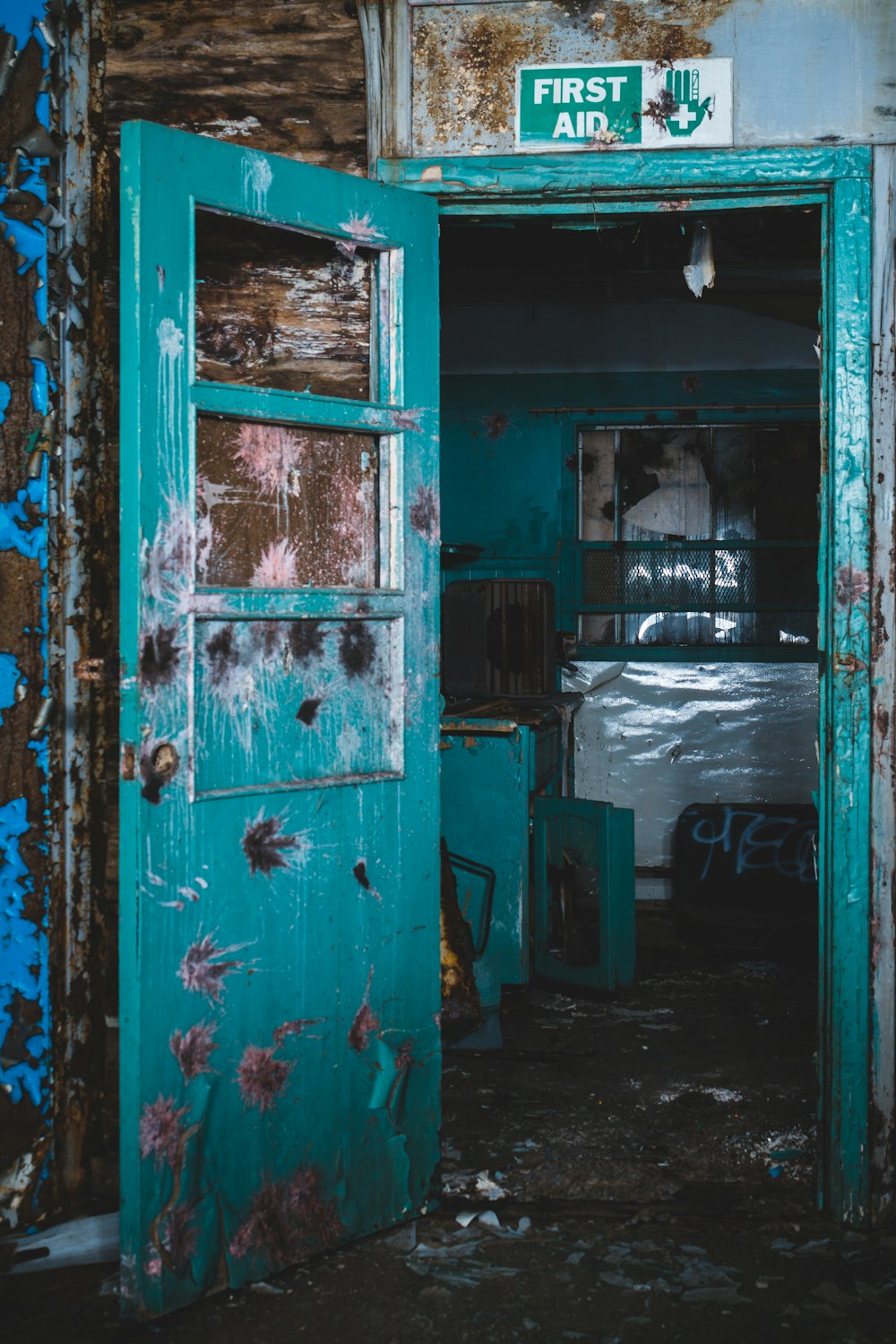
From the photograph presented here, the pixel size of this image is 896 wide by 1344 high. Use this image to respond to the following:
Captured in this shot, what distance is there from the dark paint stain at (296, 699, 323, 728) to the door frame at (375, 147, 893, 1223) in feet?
3.62

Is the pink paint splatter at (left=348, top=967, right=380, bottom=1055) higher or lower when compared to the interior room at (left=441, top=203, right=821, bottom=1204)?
lower

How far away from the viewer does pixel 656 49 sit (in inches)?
100

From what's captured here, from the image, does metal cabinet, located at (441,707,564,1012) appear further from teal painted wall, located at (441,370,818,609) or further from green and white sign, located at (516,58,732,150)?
green and white sign, located at (516,58,732,150)

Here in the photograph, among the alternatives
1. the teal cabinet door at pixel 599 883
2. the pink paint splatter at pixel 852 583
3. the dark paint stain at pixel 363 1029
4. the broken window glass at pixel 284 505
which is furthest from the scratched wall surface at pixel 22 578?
the teal cabinet door at pixel 599 883

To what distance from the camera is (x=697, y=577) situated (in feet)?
19.0

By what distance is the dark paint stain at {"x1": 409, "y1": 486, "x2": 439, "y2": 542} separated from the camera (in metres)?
2.50

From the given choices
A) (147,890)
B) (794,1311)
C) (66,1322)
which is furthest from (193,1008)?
(794,1311)

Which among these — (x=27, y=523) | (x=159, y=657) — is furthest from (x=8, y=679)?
(x=159, y=657)

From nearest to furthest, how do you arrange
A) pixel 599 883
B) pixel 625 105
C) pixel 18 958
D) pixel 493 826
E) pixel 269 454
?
1. pixel 269 454
2. pixel 18 958
3. pixel 625 105
4. pixel 493 826
5. pixel 599 883

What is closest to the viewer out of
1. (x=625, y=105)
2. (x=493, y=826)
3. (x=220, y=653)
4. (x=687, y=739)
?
(x=220, y=653)

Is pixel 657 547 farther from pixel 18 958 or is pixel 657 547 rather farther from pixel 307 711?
pixel 18 958

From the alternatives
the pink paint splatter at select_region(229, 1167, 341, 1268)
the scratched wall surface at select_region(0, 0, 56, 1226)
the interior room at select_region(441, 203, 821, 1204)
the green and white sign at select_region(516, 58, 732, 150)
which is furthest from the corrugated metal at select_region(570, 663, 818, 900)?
the scratched wall surface at select_region(0, 0, 56, 1226)

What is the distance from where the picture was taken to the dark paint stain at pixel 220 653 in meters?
2.21

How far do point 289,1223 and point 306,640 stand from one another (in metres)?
1.14
